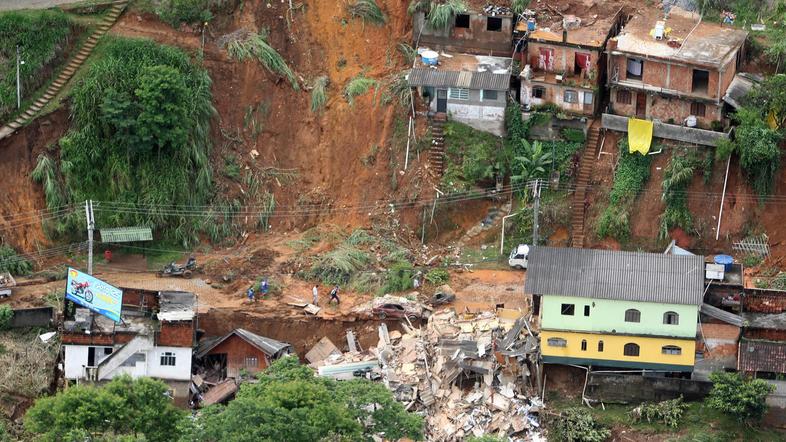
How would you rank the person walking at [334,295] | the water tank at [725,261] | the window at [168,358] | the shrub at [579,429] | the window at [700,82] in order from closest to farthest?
the shrub at [579,429] < the window at [168,358] < the water tank at [725,261] < the person walking at [334,295] < the window at [700,82]

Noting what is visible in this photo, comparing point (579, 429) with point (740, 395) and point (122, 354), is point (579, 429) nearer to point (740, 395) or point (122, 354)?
point (740, 395)

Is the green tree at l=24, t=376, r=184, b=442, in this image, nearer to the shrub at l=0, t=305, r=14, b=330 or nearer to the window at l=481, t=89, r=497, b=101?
the shrub at l=0, t=305, r=14, b=330

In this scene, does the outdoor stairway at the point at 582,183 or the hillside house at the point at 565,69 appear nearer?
the outdoor stairway at the point at 582,183

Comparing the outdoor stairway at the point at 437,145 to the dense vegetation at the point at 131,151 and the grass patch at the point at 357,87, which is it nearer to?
the grass patch at the point at 357,87

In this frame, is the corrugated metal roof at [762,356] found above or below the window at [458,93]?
below

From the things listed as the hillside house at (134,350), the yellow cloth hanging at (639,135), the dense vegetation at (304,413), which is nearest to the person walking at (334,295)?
the hillside house at (134,350)

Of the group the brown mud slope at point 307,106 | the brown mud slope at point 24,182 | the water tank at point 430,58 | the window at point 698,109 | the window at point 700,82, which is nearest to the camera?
the window at point 700,82
